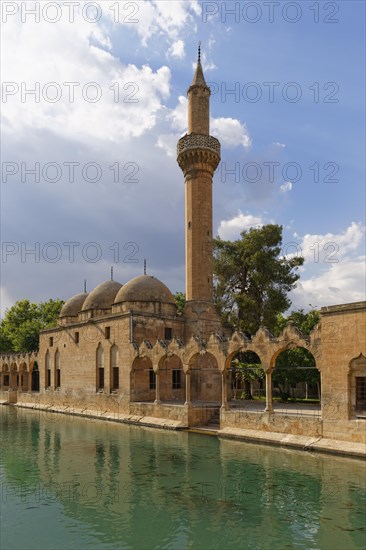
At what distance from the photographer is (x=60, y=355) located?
118 feet

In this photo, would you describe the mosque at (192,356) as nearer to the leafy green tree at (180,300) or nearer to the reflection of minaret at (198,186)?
the reflection of minaret at (198,186)

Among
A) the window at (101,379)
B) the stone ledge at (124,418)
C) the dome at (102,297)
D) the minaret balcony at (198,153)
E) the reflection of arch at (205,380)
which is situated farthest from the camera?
the dome at (102,297)

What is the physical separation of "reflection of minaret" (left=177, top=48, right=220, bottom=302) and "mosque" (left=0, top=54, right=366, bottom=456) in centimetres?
7

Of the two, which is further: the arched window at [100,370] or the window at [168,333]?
the arched window at [100,370]

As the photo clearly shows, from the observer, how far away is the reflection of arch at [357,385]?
55.8 ft

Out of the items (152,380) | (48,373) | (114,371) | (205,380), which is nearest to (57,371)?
(48,373)

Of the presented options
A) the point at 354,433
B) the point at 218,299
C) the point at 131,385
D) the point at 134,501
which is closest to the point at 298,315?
the point at 218,299

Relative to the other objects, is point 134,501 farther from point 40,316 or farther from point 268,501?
point 40,316

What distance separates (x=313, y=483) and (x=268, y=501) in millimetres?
2197

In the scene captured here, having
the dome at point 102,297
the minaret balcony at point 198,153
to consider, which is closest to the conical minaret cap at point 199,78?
the minaret balcony at point 198,153

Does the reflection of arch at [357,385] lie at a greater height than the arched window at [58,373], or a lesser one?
greater

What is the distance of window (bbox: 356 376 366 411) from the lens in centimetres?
1705

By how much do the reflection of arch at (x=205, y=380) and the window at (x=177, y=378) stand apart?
1.09 metres

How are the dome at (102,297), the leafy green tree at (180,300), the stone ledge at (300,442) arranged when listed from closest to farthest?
the stone ledge at (300,442)
the dome at (102,297)
the leafy green tree at (180,300)
